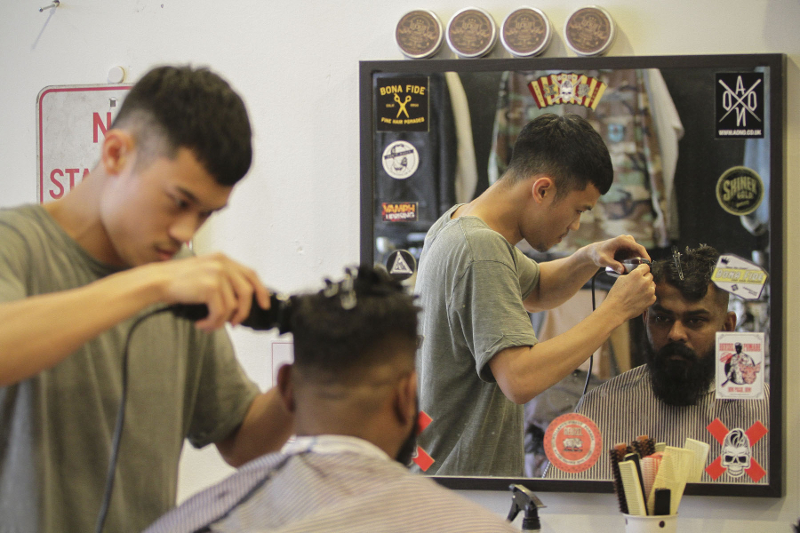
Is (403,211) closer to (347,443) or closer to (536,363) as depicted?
(536,363)

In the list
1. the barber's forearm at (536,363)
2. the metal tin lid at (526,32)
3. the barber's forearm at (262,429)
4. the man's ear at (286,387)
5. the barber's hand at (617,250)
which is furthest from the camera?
the metal tin lid at (526,32)

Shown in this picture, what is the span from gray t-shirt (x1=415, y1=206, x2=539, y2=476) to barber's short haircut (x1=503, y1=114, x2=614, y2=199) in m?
0.23

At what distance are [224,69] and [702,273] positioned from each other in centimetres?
174

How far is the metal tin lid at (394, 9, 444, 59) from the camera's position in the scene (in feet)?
7.31

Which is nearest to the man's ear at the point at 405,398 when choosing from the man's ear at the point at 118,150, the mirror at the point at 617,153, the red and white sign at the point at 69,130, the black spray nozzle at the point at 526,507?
the man's ear at the point at 118,150

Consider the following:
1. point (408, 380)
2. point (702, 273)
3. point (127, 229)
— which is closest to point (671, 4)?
point (702, 273)

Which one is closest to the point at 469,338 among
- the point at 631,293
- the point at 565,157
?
the point at 631,293

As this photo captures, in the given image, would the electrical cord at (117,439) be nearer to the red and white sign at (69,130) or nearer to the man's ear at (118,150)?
the man's ear at (118,150)

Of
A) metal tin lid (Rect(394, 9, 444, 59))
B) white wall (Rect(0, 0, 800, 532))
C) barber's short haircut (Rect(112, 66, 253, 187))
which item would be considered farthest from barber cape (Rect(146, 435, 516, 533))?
metal tin lid (Rect(394, 9, 444, 59))

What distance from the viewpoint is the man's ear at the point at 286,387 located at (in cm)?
112

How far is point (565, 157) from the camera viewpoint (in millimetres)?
1869

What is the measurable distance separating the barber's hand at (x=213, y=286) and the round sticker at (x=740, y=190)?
171cm

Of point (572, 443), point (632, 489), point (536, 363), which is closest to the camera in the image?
point (536, 363)

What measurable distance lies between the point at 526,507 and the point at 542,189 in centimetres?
90
